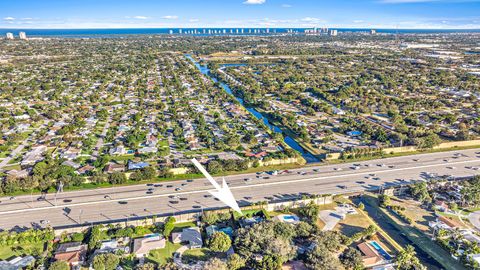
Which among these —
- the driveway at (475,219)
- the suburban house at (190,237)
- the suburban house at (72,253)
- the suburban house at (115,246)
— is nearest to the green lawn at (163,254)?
the suburban house at (190,237)

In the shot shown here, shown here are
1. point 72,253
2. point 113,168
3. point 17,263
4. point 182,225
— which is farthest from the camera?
point 113,168

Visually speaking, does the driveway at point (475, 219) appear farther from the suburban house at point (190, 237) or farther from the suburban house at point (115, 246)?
the suburban house at point (115, 246)

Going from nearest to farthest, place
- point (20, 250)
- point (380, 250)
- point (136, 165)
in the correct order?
point (20, 250) → point (380, 250) → point (136, 165)

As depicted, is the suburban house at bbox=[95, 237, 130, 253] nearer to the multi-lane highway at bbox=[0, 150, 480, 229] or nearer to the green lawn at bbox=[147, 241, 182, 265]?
the green lawn at bbox=[147, 241, 182, 265]

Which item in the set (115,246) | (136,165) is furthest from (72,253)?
(136,165)

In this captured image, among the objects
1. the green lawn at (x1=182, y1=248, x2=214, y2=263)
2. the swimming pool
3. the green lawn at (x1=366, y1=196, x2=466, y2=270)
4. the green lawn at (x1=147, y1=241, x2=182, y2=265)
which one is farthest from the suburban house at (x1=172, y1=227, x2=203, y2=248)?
the green lawn at (x1=366, y1=196, x2=466, y2=270)

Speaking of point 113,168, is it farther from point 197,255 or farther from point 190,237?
point 197,255
